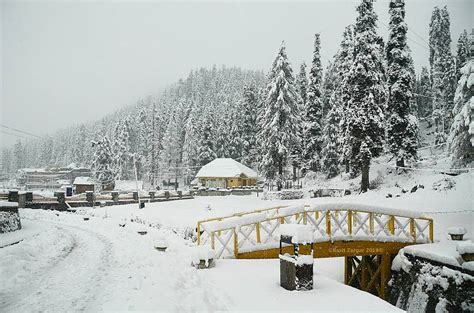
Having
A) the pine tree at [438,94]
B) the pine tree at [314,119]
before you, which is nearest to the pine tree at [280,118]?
the pine tree at [314,119]

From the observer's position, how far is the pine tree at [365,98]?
99.7ft

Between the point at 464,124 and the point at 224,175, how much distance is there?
37571mm

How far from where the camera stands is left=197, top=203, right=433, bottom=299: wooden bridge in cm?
1275

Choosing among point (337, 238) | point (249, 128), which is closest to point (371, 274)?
point (337, 238)

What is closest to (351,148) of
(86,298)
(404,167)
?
(404,167)

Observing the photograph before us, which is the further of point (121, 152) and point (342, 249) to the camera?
point (121, 152)

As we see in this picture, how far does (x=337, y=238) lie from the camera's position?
14344 millimetres

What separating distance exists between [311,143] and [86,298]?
44.3 meters

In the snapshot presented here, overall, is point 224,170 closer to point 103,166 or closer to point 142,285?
point 103,166

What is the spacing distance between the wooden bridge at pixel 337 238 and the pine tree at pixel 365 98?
15112 mm

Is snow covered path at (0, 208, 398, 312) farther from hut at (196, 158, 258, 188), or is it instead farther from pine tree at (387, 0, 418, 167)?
hut at (196, 158, 258, 188)

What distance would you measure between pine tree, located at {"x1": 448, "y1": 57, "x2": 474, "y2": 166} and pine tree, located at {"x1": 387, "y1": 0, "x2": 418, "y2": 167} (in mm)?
12219

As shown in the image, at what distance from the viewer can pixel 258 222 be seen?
13.0 metres

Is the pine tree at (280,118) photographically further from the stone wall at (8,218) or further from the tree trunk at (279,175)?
the stone wall at (8,218)
